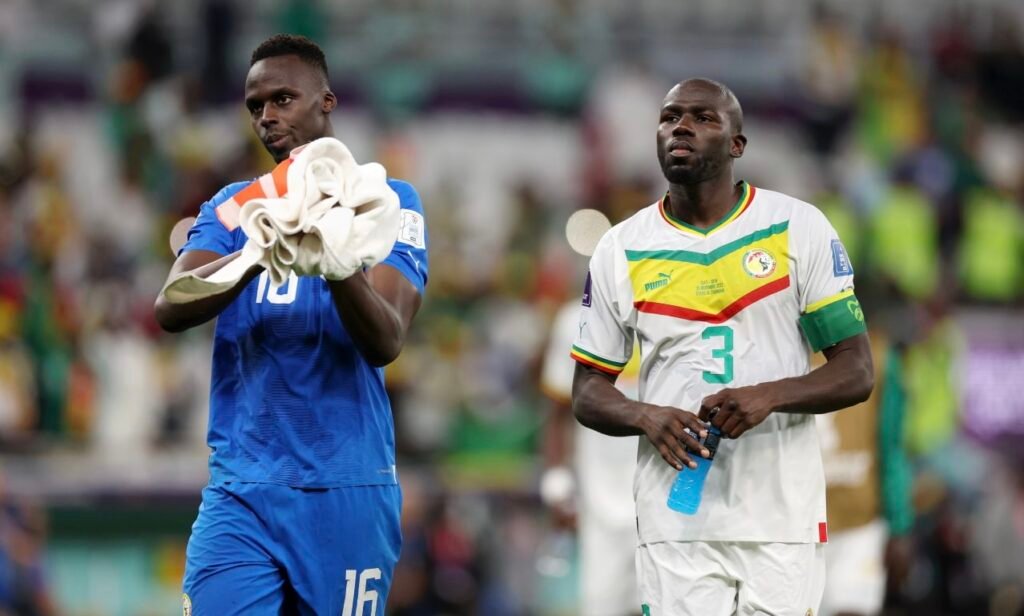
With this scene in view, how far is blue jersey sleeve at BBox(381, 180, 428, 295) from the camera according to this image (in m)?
4.89

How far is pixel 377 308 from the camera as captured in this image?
4.59 m

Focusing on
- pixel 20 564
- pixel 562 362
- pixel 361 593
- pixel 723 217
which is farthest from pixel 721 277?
pixel 20 564

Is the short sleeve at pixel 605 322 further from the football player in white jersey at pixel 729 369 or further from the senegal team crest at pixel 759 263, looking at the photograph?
the senegal team crest at pixel 759 263

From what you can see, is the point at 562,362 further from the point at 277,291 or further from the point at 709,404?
the point at 277,291

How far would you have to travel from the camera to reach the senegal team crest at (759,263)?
5238mm

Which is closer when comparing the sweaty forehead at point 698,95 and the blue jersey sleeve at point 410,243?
the blue jersey sleeve at point 410,243

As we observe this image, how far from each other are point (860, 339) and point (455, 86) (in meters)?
13.9

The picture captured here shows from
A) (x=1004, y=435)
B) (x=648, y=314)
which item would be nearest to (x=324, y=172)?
(x=648, y=314)

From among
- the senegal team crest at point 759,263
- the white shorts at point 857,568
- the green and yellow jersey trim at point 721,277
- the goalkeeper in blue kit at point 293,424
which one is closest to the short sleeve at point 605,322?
the green and yellow jersey trim at point 721,277

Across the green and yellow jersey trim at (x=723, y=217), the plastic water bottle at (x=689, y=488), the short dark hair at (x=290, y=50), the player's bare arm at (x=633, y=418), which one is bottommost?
the plastic water bottle at (x=689, y=488)

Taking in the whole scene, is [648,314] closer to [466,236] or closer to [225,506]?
[225,506]

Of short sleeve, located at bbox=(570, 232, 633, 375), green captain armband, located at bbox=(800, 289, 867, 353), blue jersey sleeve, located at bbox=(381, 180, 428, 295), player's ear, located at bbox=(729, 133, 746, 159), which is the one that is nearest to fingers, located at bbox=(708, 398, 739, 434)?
green captain armband, located at bbox=(800, 289, 867, 353)

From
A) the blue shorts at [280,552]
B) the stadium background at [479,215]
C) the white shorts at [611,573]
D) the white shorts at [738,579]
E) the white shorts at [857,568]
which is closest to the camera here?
the blue shorts at [280,552]

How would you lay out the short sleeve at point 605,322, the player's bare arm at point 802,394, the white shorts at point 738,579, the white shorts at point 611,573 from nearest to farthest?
the player's bare arm at point 802,394 → the white shorts at point 738,579 → the short sleeve at point 605,322 → the white shorts at point 611,573
